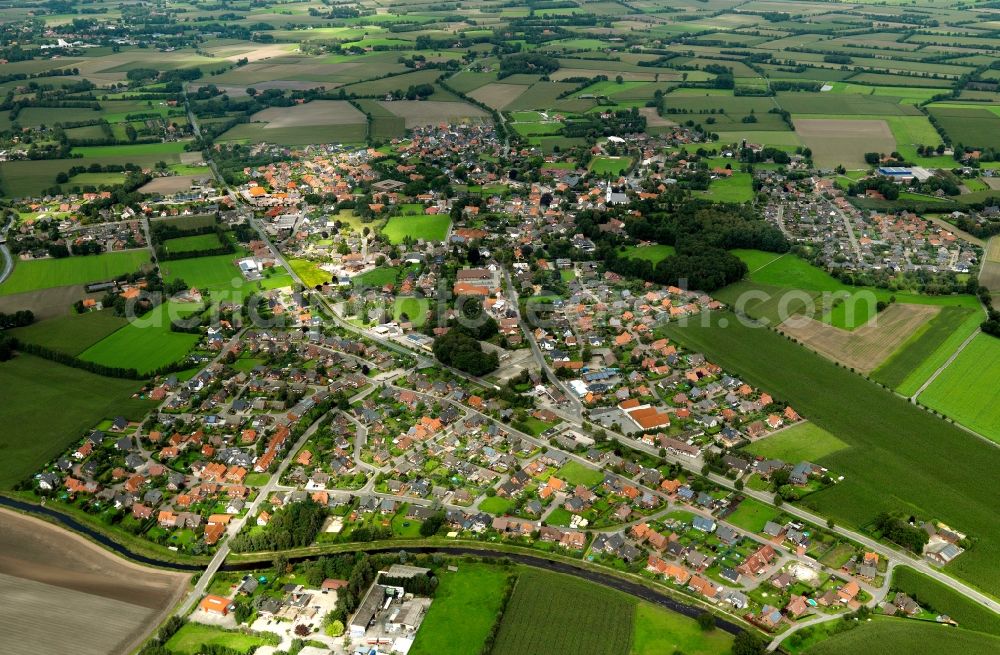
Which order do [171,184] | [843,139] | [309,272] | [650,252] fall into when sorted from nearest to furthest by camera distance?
1. [309,272]
2. [650,252]
3. [171,184]
4. [843,139]

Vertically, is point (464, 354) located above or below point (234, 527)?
above

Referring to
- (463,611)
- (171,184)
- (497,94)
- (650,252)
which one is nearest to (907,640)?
(463,611)

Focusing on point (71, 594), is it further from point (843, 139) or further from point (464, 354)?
point (843, 139)

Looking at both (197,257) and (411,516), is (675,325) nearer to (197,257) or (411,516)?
(411,516)

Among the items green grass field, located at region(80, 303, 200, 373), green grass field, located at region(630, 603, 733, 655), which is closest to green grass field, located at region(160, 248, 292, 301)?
green grass field, located at region(80, 303, 200, 373)

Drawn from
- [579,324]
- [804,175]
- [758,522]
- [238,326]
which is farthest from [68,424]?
[804,175]

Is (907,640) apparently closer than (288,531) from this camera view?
Yes
